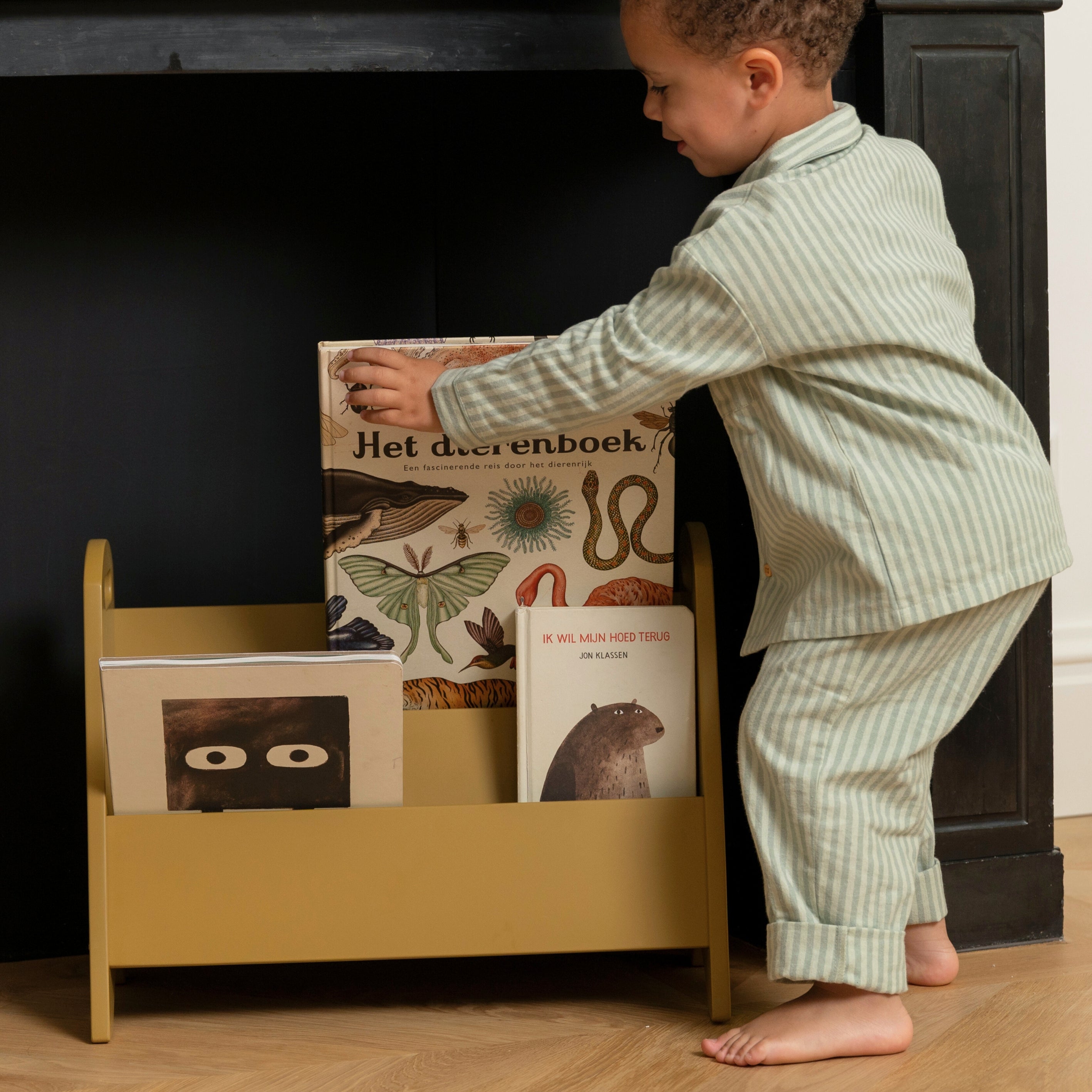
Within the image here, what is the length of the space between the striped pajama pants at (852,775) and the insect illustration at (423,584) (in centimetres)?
26

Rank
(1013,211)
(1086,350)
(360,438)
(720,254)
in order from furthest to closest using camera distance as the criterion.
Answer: (1086,350) < (1013,211) < (360,438) < (720,254)

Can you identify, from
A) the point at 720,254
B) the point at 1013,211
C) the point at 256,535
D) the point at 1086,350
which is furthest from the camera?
the point at 1086,350

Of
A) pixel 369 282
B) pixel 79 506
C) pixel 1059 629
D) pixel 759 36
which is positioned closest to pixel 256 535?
pixel 79 506

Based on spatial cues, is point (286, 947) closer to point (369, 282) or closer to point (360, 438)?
point (360, 438)

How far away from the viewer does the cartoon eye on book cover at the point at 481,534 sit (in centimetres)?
100

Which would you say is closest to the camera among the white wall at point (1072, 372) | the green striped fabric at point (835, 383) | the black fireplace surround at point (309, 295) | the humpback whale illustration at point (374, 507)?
the green striped fabric at point (835, 383)

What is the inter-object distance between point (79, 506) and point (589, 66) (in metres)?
0.67

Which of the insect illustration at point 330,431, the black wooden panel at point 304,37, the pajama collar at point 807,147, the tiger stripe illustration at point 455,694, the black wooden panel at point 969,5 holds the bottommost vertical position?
the tiger stripe illustration at point 455,694

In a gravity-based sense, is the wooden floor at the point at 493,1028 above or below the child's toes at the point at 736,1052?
below

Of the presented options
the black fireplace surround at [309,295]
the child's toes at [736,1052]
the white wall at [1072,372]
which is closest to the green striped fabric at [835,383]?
the black fireplace surround at [309,295]

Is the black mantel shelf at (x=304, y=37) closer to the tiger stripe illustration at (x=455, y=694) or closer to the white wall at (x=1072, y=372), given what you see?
the tiger stripe illustration at (x=455, y=694)

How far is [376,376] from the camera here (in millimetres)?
934

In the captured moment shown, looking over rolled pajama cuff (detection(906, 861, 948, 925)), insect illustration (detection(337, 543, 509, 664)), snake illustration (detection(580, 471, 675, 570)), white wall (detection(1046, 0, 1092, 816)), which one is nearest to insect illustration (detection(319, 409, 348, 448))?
insect illustration (detection(337, 543, 509, 664))

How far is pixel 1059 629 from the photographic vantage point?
1560 mm
